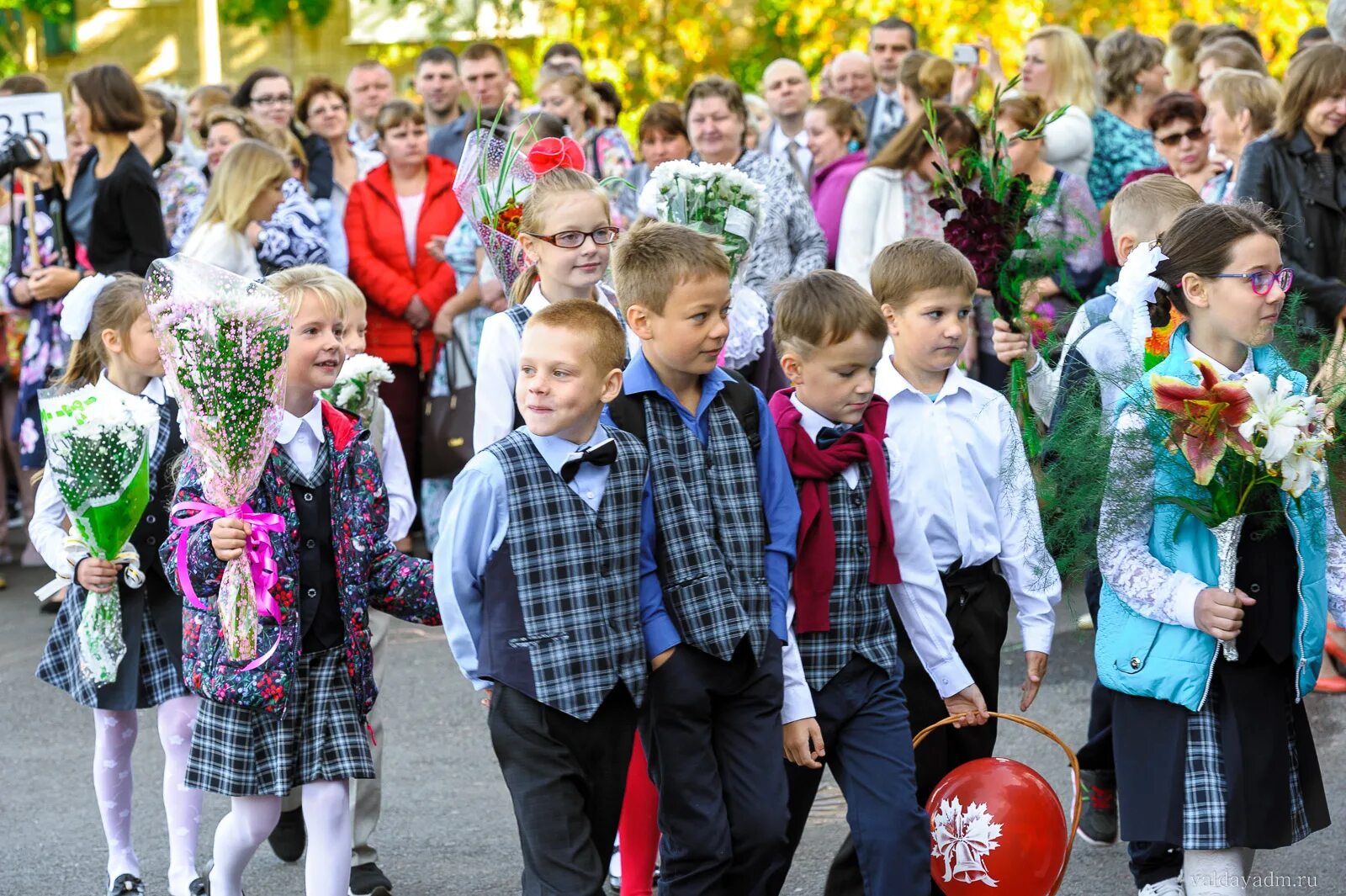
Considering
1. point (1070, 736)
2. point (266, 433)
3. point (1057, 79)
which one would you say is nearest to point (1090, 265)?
point (1057, 79)

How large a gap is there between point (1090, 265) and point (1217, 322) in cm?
→ 378

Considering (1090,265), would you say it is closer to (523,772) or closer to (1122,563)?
(1122,563)

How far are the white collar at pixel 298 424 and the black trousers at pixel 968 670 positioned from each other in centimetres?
154

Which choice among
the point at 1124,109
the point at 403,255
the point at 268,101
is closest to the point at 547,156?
the point at 403,255

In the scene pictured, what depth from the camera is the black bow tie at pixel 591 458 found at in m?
3.55

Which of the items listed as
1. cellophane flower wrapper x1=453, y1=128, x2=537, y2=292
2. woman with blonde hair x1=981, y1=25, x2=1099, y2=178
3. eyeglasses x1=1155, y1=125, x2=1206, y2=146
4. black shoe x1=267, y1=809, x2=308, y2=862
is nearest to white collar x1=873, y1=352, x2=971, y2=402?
cellophane flower wrapper x1=453, y1=128, x2=537, y2=292

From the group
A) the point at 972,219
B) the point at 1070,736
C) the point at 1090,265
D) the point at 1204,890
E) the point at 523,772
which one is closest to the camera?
the point at 523,772

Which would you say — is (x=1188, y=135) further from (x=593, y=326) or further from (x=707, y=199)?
(x=593, y=326)

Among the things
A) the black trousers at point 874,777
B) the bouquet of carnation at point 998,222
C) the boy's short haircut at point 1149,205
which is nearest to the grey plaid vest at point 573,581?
the black trousers at point 874,777

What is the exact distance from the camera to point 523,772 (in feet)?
11.6

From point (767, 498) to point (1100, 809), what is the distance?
188 centimetres

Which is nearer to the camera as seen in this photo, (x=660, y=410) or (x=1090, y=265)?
(x=660, y=410)

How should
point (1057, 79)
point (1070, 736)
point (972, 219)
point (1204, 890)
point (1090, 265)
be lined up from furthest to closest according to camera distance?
1. point (1057, 79)
2. point (1090, 265)
3. point (1070, 736)
4. point (972, 219)
5. point (1204, 890)

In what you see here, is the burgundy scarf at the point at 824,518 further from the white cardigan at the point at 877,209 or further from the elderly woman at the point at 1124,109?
the elderly woman at the point at 1124,109
